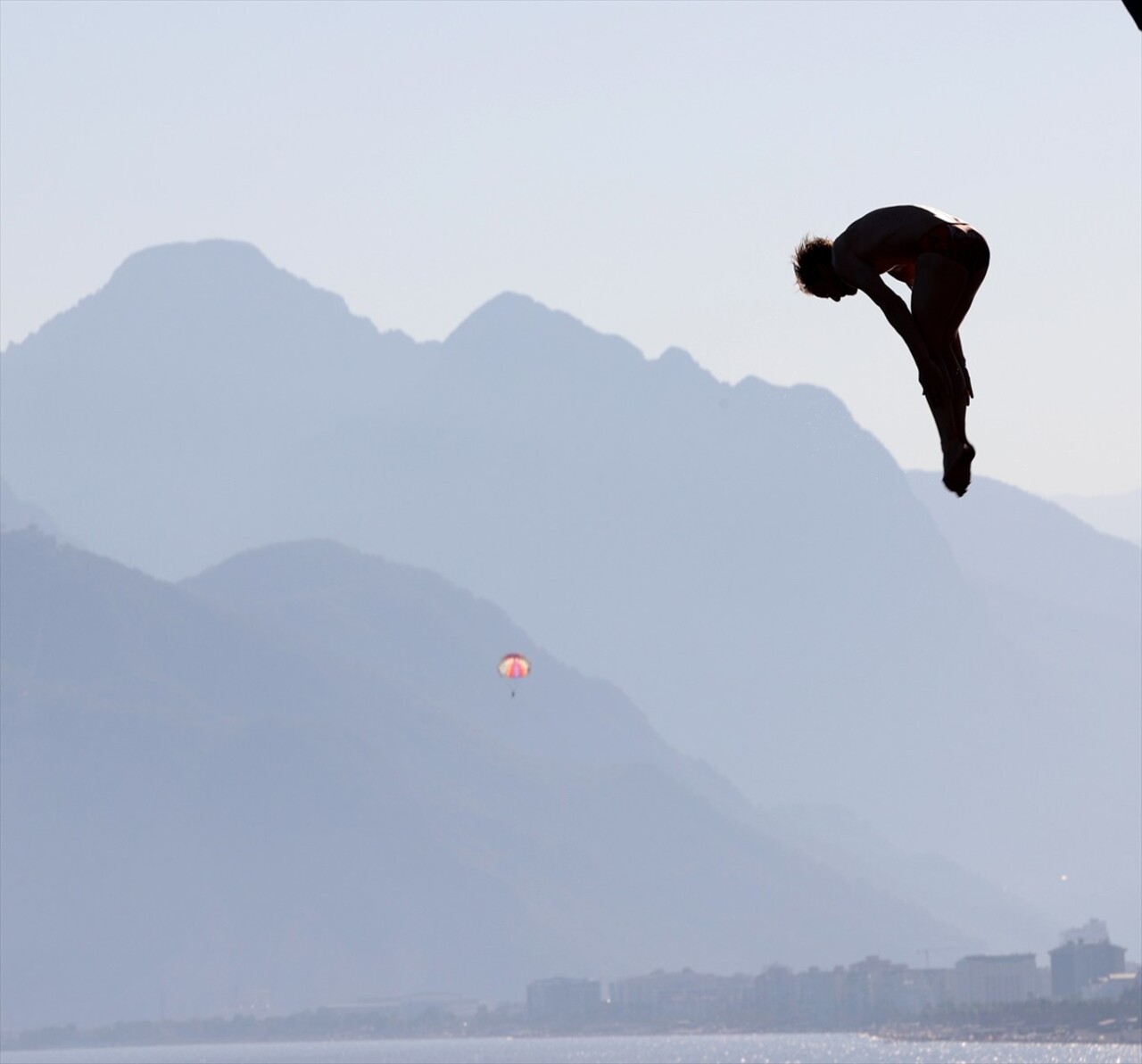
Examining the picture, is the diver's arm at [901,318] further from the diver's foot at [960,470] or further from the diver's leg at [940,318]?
the diver's foot at [960,470]

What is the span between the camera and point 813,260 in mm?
8406

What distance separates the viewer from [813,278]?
8.41 metres

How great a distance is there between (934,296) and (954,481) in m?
0.57

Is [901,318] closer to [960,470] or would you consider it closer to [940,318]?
[940,318]

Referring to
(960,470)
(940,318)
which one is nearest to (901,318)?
(940,318)

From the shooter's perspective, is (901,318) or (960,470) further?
(901,318)

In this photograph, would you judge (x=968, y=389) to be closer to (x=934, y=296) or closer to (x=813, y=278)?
(x=934, y=296)

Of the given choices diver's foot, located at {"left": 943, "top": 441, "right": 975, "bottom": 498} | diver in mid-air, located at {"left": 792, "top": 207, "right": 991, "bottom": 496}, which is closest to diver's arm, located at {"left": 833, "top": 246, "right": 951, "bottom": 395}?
diver in mid-air, located at {"left": 792, "top": 207, "right": 991, "bottom": 496}

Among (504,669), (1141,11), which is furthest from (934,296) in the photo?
(504,669)

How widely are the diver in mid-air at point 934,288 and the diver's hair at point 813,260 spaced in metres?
0.40

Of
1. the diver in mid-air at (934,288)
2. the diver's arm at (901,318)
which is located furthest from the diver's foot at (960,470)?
the diver's arm at (901,318)

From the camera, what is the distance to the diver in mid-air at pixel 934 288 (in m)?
7.65

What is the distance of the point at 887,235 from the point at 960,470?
2.51ft

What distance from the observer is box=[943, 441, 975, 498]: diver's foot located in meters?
7.59
